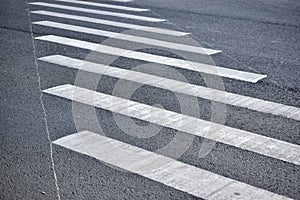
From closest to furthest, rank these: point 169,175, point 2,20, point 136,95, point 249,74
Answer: point 169,175 < point 136,95 < point 249,74 < point 2,20

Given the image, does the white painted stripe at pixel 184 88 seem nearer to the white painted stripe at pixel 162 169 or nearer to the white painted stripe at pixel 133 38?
the white painted stripe at pixel 133 38

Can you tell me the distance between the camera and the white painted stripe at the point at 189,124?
5090 millimetres

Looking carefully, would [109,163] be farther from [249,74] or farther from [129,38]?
[129,38]

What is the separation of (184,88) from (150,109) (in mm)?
905

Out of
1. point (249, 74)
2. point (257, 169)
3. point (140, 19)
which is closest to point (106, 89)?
point (249, 74)

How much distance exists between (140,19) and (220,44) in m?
2.74

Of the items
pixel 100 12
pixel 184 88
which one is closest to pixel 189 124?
pixel 184 88

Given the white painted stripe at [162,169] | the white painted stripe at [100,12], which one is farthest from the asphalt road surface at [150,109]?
the white painted stripe at [100,12]

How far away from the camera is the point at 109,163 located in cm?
478

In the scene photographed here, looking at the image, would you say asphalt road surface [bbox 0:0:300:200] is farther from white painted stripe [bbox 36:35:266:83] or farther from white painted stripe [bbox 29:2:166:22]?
white painted stripe [bbox 29:2:166:22]

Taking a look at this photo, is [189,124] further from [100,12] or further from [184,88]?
[100,12]

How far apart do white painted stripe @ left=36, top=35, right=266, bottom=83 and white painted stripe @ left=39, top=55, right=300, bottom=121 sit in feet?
2.21

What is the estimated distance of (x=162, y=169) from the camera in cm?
468

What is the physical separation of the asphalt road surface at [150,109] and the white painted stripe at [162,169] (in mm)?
10
